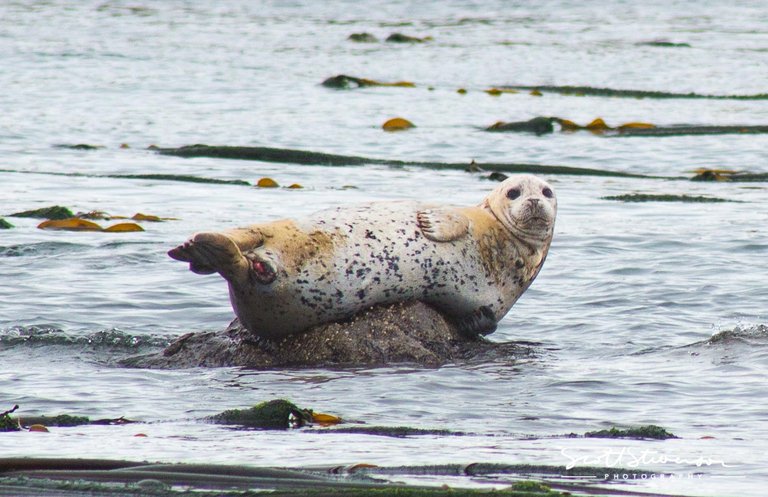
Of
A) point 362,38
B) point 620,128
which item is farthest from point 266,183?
point 362,38

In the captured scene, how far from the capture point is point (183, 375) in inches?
245

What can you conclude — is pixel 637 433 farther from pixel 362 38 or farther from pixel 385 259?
pixel 362 38

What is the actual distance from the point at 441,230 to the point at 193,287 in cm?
229

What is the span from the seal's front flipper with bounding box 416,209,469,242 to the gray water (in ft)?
2.03

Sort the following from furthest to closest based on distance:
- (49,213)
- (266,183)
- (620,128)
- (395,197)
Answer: (620,128) < (266,183) < (395,197) < (49,213)

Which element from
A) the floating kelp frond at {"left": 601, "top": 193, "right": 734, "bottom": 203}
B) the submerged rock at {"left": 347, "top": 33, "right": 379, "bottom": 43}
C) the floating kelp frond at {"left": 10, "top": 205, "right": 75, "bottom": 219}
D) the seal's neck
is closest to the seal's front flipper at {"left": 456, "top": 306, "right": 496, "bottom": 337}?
the seal's neck

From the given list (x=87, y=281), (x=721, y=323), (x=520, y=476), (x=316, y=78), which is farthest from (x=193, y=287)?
(x=316, y=78)

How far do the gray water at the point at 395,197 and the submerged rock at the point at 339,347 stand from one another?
16 centimetres

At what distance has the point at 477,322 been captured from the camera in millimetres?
6840

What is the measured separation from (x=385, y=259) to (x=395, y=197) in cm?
509

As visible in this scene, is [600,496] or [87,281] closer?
[600,496]

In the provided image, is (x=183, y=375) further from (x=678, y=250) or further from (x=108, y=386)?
(x=678, y=250)

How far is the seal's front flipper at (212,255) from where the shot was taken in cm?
559

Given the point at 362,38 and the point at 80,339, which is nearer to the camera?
the point at 80,339
